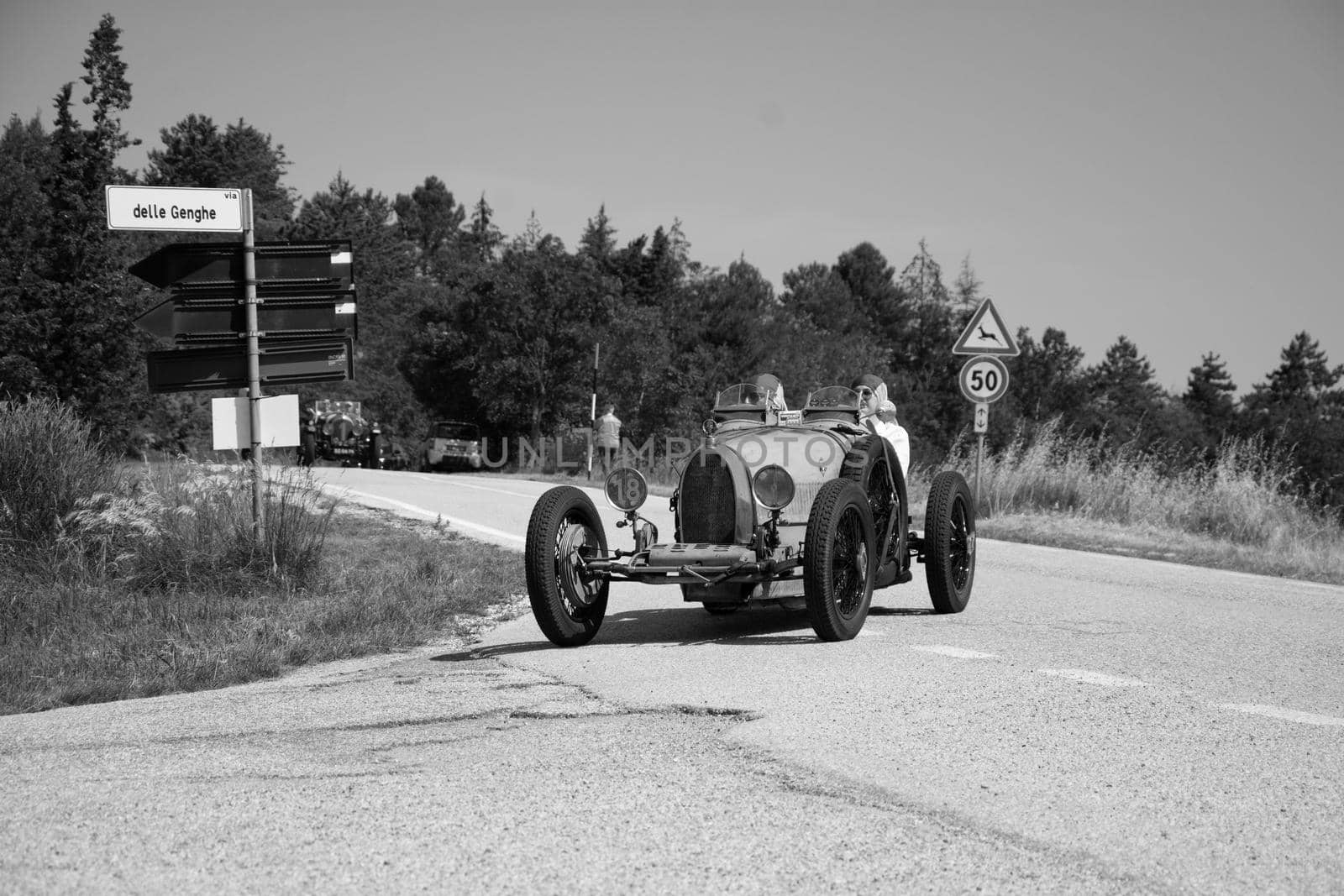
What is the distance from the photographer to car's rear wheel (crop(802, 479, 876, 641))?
7.89m

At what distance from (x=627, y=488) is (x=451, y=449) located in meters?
38.5

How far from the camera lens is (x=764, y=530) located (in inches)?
337

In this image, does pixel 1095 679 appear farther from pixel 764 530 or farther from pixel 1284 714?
pixel 764 530

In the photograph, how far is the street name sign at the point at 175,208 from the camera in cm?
1059

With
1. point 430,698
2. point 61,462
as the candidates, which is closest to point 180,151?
point 61,462

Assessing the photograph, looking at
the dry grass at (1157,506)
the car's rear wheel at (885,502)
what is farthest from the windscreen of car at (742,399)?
the dry grass at (1157,506)

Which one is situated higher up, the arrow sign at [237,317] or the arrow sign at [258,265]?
the arrow sign at [258,265]

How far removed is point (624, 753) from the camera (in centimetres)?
538

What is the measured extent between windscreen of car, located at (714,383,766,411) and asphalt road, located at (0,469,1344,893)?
174 cm

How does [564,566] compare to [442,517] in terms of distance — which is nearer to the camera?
[564,566]

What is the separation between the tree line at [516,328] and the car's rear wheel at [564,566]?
5.74m

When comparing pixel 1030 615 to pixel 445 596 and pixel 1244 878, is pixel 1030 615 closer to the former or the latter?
pixel 445 596

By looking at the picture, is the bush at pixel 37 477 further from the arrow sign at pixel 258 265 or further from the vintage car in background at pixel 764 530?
the vintage car in background at pixel 764 530

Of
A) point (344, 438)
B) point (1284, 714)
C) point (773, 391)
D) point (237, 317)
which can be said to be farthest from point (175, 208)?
point (344, 438)
